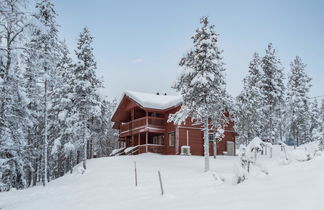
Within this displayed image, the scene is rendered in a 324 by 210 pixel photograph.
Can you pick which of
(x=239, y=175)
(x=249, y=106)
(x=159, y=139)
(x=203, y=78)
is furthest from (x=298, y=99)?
(x=239, y=175)

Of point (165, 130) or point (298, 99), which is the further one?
point (298, 99)

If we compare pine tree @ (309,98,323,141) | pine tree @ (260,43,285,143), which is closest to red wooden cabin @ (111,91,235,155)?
pine tree @ (260,43,285,143)

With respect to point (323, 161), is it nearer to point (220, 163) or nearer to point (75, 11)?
point (220, 163)

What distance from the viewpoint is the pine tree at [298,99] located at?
4112 centimetres

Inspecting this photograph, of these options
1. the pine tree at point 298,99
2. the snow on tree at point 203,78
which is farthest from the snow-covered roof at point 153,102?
the pine tree at point 298,99

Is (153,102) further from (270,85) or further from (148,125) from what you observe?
(270,85)

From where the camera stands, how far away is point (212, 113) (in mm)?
22484

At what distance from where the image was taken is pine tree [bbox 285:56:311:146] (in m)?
41.1

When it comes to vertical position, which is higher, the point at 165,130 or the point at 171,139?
the point at 165,130

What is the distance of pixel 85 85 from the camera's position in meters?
25.8

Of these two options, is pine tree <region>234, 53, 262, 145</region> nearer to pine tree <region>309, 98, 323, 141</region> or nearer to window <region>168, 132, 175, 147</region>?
window <region>168, 132, 175, 147</region>

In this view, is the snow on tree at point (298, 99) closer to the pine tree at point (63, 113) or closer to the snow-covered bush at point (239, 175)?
the pine tree at point (63, 113)

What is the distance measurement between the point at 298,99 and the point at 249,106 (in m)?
11.7

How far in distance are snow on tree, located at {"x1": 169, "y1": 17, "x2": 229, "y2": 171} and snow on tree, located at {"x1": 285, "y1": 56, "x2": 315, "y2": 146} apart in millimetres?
22504
